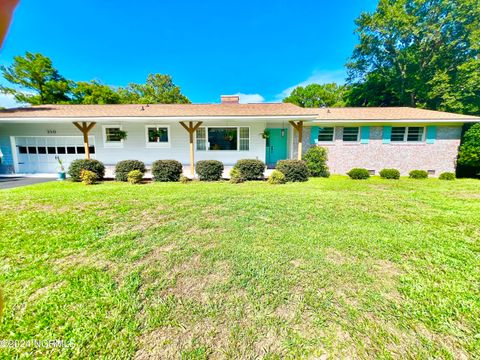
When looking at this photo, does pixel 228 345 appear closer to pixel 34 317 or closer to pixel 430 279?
pixel 34 317

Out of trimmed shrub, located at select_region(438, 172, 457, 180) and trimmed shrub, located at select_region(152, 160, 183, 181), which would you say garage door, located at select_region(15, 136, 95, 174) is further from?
trimmed shrub, located at select_region(438, 172, 457, 180)

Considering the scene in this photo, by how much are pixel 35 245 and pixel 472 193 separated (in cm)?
1229

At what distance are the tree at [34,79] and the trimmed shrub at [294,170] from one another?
23.7 metres

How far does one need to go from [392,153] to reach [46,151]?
2006 centimetres

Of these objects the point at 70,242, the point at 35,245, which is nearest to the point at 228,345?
the point at 70,242

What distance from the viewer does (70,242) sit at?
371 centimetres

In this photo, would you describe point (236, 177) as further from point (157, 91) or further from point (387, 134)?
point (157, 91)

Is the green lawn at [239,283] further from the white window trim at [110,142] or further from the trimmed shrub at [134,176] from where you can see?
the white window trim at [110,142]

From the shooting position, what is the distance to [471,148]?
11.4 m

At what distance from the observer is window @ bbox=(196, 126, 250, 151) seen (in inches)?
473

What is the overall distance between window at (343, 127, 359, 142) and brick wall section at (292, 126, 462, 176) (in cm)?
28

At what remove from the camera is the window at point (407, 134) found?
486 inches

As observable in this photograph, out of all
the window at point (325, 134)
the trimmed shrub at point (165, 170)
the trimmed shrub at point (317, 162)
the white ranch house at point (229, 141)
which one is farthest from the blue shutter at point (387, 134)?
the trimmed shrub at point (165, 170)

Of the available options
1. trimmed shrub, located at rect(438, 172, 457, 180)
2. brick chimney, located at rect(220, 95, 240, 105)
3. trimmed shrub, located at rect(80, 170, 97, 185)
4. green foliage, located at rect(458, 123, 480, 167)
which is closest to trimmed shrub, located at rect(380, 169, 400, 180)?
trimmed shrub, located at rect(438, 172, 457, 180)
